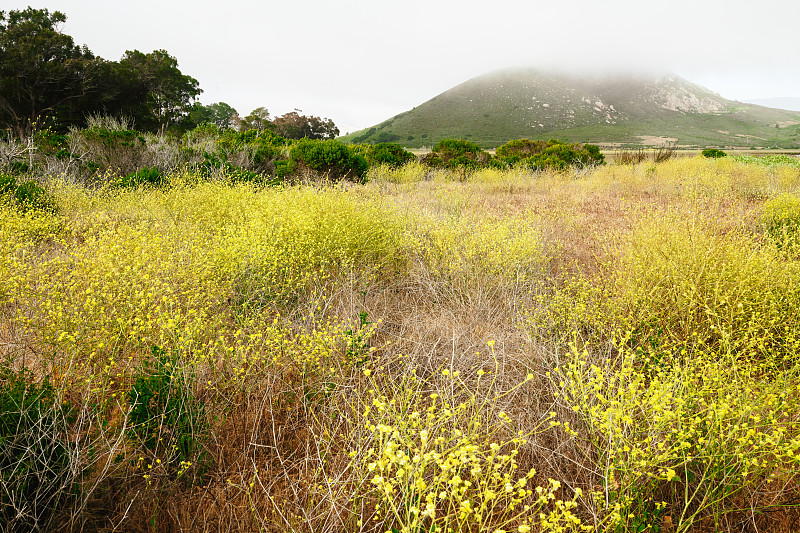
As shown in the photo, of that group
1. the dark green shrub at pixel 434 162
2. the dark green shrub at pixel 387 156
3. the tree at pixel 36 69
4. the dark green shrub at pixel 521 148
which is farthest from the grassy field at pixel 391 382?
the tree at pixel 36 69

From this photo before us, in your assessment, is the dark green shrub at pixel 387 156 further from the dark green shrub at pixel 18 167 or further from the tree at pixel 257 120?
the tree at pixel 257 120

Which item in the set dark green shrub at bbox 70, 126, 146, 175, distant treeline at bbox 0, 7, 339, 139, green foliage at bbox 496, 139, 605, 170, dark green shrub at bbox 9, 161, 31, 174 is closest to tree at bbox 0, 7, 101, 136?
distant treeline at bbox 0, 7, 339, 139

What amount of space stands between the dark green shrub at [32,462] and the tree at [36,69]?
67.2ft

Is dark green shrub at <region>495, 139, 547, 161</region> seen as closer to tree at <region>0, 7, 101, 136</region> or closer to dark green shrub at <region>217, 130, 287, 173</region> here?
dark green shrub at <region>217, 130, 287, 173</region>

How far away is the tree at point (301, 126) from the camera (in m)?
31.4

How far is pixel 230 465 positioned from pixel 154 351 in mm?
712

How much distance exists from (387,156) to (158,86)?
17.1 m

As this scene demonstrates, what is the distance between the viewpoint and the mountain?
67.3m

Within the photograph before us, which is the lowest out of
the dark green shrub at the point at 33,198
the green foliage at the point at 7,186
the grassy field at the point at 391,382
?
the grassy field at the point at 391,382

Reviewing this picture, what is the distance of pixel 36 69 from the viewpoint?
53.7 feet

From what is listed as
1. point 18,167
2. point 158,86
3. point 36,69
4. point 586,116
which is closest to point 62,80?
point 36,69

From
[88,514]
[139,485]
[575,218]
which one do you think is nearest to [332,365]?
[139,485]

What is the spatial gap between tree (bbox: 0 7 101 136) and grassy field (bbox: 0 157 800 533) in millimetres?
18442

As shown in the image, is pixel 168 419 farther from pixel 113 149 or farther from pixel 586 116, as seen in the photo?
pixel 586 116
